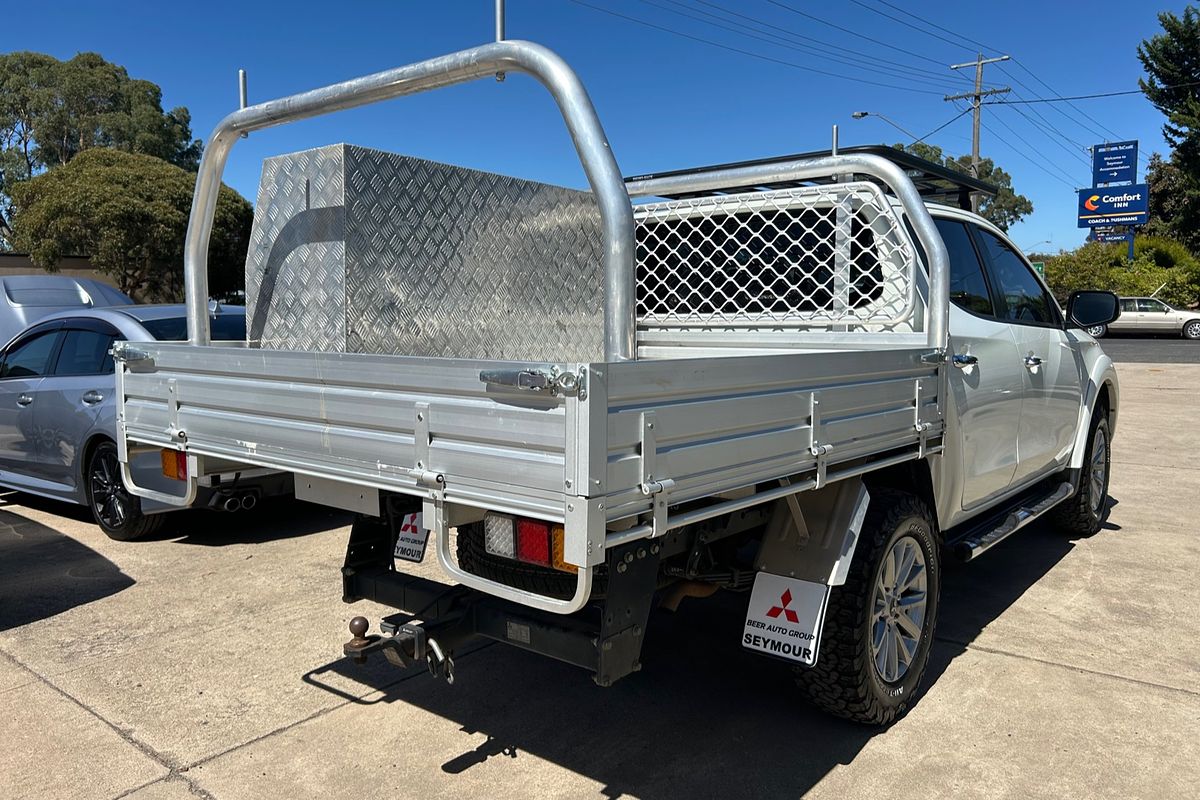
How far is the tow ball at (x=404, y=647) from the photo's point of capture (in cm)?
284

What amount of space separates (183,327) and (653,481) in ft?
17.2

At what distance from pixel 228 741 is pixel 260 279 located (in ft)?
5.82

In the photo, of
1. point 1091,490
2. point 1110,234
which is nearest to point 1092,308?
point 1091,490

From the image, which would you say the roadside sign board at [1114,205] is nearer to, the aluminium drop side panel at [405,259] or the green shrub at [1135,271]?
the green shrub at [1135,271]

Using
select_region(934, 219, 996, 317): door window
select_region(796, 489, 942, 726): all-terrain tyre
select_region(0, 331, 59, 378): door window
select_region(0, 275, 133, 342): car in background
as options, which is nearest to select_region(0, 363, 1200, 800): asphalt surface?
select_region(796, 489, 942, 726): all-terrain tyre

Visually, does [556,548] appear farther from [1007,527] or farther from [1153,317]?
[1153,317]

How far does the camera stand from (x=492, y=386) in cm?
223

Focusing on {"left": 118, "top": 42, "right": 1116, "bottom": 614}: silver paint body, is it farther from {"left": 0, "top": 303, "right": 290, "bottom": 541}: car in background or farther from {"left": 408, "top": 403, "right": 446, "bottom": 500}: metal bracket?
{"left": 0, "top": 303, "right": 290, "bottom": 541}: car in background

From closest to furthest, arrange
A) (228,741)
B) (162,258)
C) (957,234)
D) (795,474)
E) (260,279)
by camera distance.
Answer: (795,474), (228,741), (260,279), (957,234), (162,258)

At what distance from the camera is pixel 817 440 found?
279 centimetres

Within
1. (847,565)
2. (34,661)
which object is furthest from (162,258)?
(847,565)

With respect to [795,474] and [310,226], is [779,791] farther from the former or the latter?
[310,226]

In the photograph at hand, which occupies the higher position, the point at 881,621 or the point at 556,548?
the point at 556,548

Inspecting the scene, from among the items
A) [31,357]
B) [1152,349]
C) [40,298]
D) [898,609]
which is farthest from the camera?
[1152,349]
